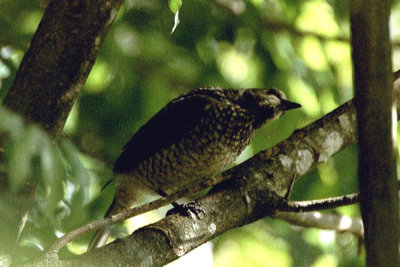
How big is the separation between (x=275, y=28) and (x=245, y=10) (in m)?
0.27

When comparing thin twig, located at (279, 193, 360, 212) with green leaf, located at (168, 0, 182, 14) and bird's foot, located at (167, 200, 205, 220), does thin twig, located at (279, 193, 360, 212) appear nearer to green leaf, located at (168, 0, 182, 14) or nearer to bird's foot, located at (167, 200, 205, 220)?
bird's foot, located at (167, 200, 205, 220)

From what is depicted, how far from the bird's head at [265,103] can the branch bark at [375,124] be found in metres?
2.08

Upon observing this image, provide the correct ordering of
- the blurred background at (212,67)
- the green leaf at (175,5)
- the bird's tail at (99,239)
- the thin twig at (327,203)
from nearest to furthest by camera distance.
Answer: the green leaf at (175,5) → the thin twig at (327,203) → the blurred background at (212,67) → the bird's tail at (99,239)

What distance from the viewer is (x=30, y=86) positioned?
8.49 ft

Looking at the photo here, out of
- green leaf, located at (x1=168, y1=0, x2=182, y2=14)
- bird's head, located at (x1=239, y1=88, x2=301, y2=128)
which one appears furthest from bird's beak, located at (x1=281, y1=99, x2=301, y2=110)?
green leaf, located at (x1=168, y1=0, x2=182, y2=14)

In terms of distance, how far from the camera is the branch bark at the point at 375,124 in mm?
1283

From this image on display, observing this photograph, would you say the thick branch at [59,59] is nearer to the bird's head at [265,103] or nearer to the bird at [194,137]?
the bird at [194,137]

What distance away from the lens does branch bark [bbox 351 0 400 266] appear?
1283mm

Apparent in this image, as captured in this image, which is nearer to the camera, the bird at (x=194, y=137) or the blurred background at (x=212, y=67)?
the blurred background at (x=212, y=67)

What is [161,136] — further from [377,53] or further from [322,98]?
[377,53]

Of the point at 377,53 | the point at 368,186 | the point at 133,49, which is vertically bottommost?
the point at 368,186

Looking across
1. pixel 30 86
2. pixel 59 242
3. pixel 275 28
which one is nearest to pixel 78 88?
pixel 30 86

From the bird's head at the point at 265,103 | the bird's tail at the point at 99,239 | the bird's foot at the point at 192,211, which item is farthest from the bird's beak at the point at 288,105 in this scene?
the bird's foot at the point at 192,211

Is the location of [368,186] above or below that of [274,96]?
below
